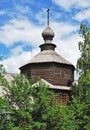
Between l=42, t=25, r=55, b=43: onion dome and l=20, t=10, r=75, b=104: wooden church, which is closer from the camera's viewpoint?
l=20, t=10, r=75, b=104: wooden church

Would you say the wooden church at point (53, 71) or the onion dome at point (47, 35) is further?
the onion dome at point (47, 35)

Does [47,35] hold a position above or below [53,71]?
above

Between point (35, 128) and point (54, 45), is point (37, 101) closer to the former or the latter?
point (35, 128)

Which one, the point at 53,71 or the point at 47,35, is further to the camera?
the point at 47,35

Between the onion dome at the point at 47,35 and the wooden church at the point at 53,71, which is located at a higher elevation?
the onion dome at the point at 47,35

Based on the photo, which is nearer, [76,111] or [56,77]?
[76,111]

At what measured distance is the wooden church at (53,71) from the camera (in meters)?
40.8

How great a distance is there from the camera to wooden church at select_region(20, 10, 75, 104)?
134ft

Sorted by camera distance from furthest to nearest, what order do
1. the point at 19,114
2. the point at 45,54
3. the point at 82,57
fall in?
the point at 45,54
the point at 82,57
the point at 19,114

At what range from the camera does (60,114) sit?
28422 mm

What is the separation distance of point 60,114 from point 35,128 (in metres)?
2.01

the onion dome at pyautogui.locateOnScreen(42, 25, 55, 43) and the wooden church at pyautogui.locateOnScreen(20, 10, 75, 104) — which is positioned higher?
the onion dome at pyautogui.locateOnScreen(42, 25, 55, 43)

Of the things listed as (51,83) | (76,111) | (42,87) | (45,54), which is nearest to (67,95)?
(51,83)

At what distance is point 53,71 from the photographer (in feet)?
135
